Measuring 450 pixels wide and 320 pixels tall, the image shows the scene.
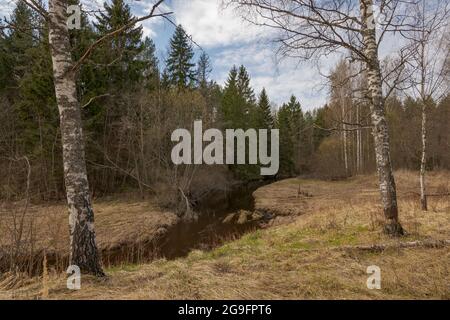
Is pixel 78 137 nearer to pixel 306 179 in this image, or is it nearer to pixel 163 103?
pixel 163 103

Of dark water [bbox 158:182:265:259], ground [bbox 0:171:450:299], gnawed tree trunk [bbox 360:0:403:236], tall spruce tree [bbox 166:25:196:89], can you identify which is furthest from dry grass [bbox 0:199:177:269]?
tall spruce tree [bbox 166:25:196:89]

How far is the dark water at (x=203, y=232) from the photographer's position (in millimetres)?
10513

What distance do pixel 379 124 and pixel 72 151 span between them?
17.7 feet

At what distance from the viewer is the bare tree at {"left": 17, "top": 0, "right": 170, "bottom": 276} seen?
4.12 metres

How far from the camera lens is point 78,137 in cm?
425

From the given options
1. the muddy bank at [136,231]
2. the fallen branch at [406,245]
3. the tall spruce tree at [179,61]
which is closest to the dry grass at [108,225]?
the muddy bank at [136,231]

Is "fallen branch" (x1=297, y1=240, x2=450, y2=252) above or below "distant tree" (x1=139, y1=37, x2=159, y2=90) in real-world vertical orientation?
below

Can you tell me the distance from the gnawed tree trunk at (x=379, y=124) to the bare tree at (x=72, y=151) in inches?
165

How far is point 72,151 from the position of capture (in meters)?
4.18

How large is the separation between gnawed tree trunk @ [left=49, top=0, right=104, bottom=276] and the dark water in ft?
18.5

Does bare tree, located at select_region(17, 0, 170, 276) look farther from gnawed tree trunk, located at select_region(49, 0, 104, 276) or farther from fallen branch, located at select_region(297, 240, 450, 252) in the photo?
fallen branch, located at select_region(297, 240, 450, 252)

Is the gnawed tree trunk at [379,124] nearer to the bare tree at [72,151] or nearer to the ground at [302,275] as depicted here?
the ground at [302,275]

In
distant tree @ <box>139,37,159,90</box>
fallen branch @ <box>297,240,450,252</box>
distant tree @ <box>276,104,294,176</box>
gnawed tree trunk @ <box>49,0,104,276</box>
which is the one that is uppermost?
distant tree @ <box>139,37,159,90</box>
